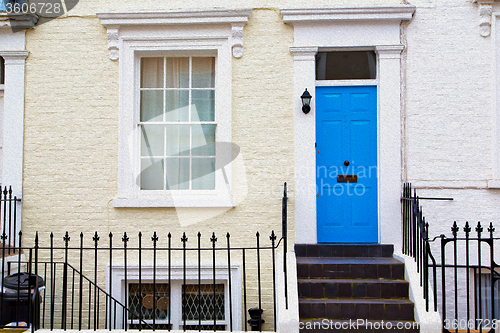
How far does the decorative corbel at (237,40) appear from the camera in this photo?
259 inches

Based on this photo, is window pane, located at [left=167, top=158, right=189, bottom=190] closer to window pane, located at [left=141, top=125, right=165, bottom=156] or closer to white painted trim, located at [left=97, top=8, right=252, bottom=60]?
window pane, located at [left=141, top=125, right=165, bottom=156]

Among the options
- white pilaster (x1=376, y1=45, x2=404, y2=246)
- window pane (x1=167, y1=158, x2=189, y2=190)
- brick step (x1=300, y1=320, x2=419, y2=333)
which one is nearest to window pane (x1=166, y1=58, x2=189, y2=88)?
window pane (x1=167, y1=158, x2=189, y2=190)

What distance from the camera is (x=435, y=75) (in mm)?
6465

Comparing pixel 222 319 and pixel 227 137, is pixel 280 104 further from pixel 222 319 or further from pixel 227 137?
pixel 222 319

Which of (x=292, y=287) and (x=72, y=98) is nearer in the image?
(x=292, y=287)

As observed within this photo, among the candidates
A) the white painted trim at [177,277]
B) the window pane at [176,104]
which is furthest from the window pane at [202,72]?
the white painted trim at [177,277]

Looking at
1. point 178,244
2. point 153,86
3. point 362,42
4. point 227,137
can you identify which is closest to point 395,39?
point 362,42

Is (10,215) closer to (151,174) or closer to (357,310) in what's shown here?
(151,174)

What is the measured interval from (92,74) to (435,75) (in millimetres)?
4854

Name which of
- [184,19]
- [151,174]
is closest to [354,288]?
[151,174]

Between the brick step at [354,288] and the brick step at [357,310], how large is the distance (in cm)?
23

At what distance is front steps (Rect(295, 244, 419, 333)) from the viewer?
4.98m

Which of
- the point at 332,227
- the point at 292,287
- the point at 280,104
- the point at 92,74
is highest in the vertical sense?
the point at 92,74

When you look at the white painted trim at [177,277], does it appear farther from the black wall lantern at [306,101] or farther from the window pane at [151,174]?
the black wall lantern at [306,101]
